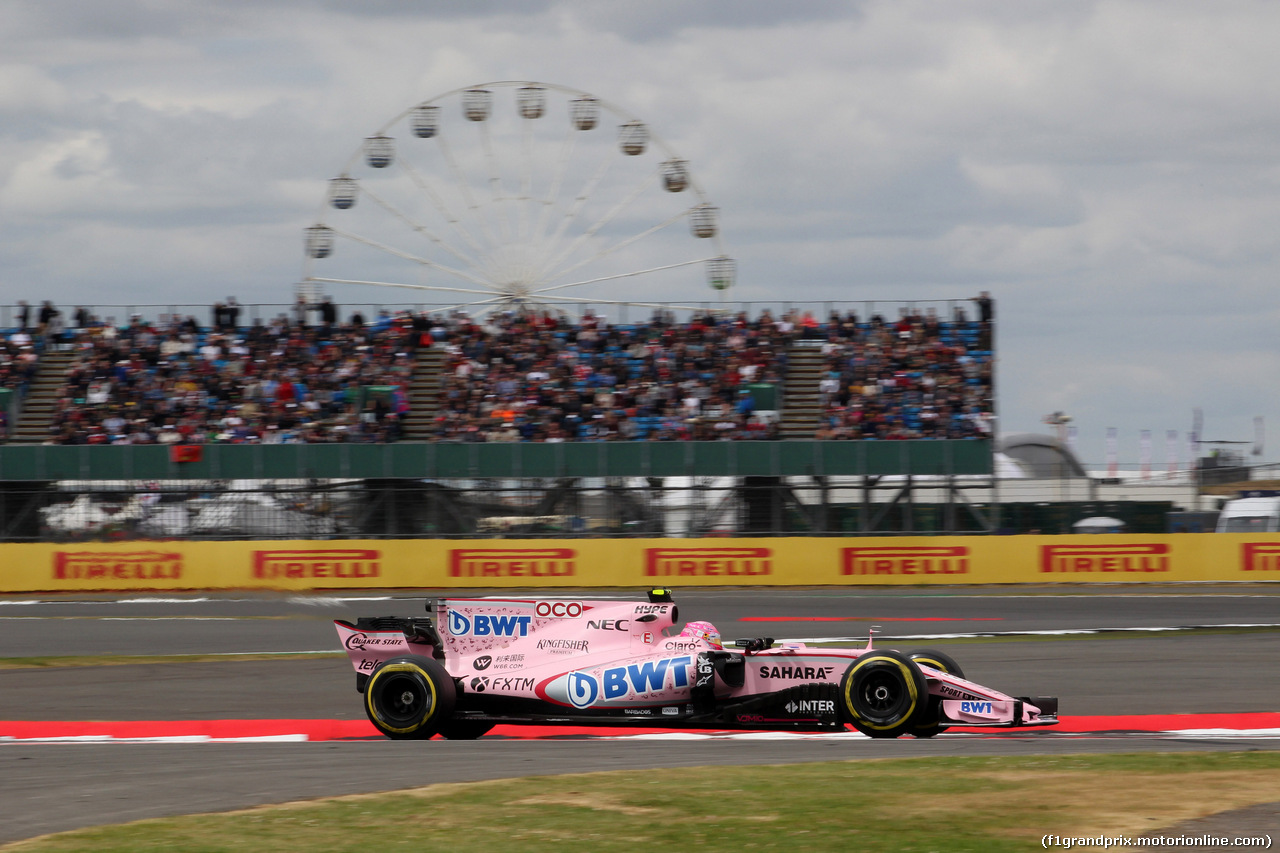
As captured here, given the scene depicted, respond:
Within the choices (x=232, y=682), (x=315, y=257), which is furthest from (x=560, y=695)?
(x=315, y=257)

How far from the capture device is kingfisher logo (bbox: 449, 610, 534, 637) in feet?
34.7

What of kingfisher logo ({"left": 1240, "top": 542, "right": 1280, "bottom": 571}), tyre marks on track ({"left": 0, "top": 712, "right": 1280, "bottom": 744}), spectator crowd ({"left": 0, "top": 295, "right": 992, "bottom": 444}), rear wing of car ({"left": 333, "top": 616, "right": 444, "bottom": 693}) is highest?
spectator crowd ({"left": 0, "top": 295, "right": 992, "bottom": 444})

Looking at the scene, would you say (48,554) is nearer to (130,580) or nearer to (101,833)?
(130,580)

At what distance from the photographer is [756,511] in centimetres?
2656

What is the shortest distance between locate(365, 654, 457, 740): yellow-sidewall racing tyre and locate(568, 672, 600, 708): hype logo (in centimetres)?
92

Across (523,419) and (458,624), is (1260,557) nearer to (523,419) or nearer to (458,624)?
Result: (523,419)

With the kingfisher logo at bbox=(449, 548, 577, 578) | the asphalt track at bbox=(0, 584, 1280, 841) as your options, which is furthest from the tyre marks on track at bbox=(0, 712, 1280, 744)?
the kingfisher logo at bbox=(449, 548, 577, 578)

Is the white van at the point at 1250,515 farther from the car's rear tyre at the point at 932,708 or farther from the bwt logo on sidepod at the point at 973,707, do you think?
the bwt logo on sidepod at the point at 973,707

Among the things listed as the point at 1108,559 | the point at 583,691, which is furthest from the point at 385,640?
the point at 1108,559

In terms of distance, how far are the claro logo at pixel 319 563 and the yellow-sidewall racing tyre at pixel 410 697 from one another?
1592cm

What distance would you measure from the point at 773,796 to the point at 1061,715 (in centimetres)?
500

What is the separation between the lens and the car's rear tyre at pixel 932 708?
976 cm

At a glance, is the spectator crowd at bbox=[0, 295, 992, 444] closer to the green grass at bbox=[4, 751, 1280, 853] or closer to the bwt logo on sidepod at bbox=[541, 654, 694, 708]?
the bwt logo on sidepod at bbox=[541, 654, 694, 708]

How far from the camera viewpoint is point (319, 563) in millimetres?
26109
